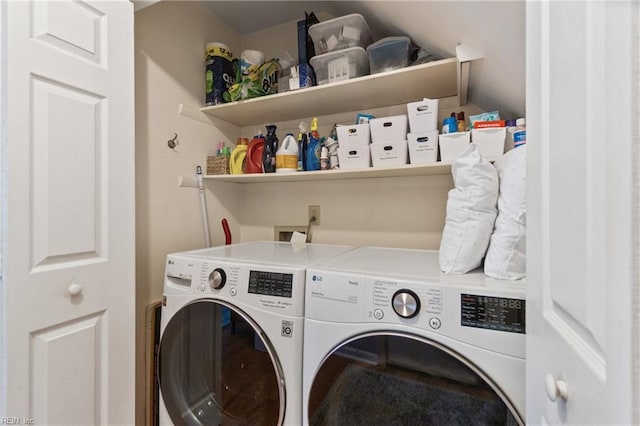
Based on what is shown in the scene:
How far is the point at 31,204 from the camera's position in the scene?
85cm

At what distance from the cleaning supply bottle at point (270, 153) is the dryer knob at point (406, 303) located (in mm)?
1026

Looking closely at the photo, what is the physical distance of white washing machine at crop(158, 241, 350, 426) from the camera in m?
0.94

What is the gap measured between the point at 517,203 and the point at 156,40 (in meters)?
1.78

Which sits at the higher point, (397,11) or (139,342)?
(397,11)

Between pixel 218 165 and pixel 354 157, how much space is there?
850 millimetres

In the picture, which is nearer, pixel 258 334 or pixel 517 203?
pixel 517 203

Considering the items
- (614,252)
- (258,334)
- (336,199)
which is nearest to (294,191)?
(336,199)

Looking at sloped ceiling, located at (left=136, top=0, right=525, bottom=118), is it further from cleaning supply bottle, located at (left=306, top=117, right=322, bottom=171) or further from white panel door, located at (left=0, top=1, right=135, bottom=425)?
white panel door, located at (left=0, top=1, right=135, bottom=425)

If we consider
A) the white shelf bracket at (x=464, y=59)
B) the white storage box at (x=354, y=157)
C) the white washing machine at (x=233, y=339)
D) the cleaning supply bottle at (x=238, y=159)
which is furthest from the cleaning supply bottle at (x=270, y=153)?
the white shelf bracket at (x=464, y=59)

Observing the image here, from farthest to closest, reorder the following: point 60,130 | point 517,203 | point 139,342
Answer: point 139,342
point 60,130
point 517,203

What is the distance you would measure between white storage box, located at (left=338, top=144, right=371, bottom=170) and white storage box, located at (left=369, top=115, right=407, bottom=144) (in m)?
0.07

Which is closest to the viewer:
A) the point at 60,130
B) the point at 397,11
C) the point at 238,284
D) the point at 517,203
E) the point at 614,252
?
the point at 614,252

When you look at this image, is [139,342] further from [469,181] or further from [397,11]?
[397,11]

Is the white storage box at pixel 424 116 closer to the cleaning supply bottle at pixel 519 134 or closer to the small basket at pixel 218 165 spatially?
the cleaning supply bottle at pixel 519 134
